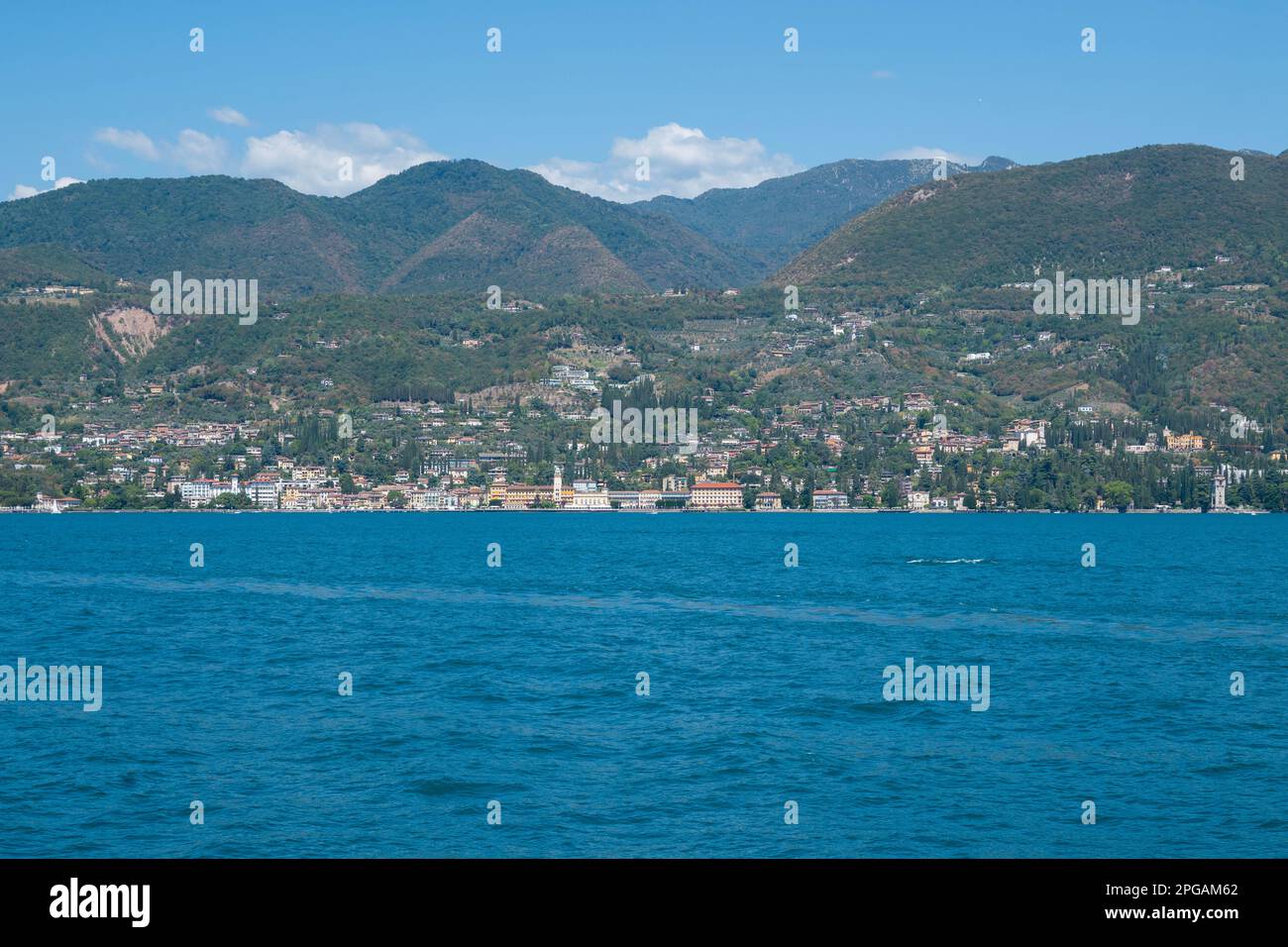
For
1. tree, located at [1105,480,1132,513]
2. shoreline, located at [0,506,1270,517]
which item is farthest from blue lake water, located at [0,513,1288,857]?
shoreline, located at [0,506,1270,517]

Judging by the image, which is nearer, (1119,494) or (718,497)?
(1119,494)

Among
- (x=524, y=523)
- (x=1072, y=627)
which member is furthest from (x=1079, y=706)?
(x=524, y=523)

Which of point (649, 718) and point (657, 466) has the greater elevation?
point (657, 466)

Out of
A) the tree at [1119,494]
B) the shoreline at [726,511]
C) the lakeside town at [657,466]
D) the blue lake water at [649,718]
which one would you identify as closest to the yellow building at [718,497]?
the lakeside town at [657,466]

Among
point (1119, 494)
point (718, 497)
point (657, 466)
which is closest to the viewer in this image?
point (1119, 494)

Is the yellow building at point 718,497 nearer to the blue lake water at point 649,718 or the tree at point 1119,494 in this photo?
the tree at point 1119,494

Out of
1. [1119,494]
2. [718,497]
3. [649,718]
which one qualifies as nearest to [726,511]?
[718,497]

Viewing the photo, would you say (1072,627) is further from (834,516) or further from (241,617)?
(834,516)

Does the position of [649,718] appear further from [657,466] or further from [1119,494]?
[657,466]
